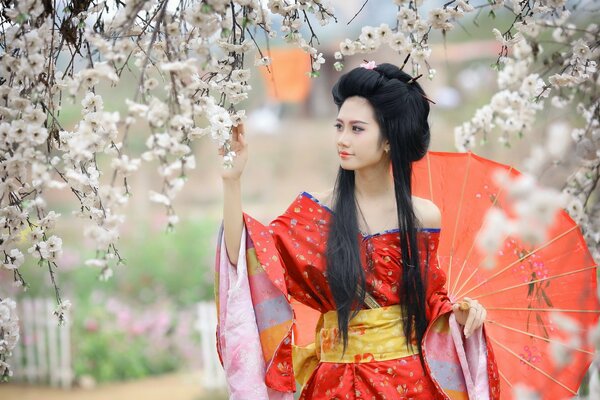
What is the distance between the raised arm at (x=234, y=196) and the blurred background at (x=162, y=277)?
134 centimetres

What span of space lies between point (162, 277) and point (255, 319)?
5878 millimetres

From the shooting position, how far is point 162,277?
7.93 metres

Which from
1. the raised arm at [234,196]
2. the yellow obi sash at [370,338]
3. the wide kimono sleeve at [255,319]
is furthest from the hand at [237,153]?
the yellow obi sash at [370,338]

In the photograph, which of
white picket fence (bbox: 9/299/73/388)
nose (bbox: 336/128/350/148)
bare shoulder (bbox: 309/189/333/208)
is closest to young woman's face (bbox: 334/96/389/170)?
nose (bbox: 336/128/350/148)

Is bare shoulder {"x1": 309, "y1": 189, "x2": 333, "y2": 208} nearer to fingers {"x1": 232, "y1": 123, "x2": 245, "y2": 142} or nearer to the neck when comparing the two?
the neck

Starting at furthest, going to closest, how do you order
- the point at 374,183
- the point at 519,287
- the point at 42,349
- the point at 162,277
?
1. the point at 162,277
2. the point at 42,349
3. the point at 519,287
4. the point at 374,183

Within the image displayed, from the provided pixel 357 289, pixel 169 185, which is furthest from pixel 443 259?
pixel 169 185

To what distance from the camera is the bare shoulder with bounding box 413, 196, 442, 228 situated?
2.36 m

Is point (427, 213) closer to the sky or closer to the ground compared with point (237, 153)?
closer to the ground

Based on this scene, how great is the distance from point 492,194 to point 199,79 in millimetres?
1079

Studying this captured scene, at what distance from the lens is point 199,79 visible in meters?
2.04

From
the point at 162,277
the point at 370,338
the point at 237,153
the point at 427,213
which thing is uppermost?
the point at 162,277

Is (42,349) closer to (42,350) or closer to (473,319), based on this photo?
(42,350)

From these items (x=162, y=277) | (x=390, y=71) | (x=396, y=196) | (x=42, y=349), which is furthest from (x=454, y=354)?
(x=162, y=277)
